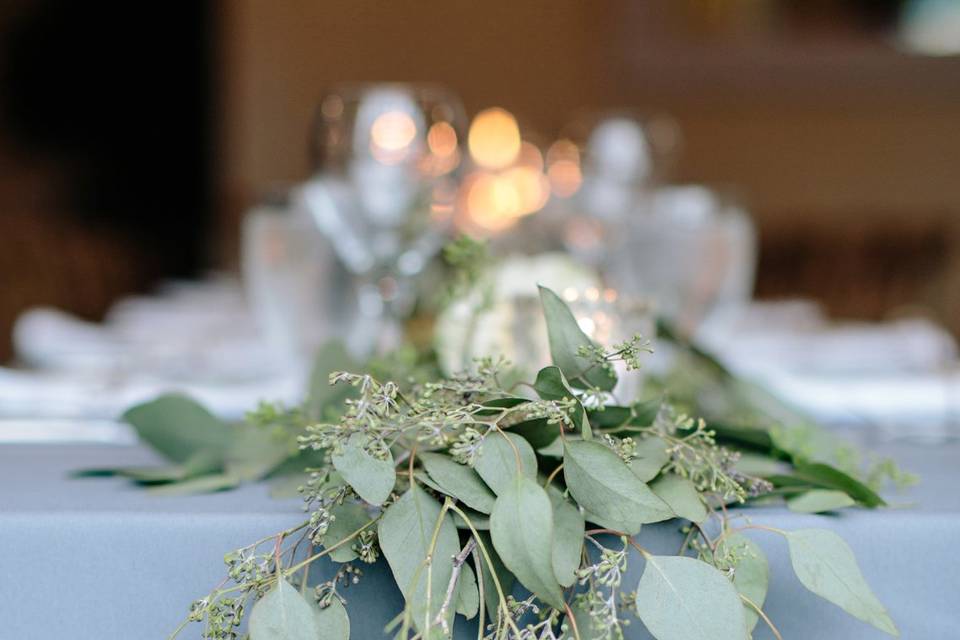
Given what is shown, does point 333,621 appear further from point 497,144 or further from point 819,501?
point 497,144

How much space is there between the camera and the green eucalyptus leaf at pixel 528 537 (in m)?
0.39

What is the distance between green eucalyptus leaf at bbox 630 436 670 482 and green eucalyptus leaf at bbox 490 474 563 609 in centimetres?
6

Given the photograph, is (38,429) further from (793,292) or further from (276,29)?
(276,29)

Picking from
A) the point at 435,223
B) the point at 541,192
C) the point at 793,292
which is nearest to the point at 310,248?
the point at 435,223

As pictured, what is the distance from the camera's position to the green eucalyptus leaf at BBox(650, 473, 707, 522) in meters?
0.45

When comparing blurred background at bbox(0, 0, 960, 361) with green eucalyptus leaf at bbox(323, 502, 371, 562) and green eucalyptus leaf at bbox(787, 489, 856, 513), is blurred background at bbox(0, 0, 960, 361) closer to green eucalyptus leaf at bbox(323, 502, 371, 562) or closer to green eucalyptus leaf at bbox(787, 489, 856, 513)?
green eucalyptus leaf at bbox(787, 489, 856, 513)

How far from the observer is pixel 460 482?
0.43 m

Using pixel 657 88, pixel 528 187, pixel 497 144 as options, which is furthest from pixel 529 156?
pixel 657 88

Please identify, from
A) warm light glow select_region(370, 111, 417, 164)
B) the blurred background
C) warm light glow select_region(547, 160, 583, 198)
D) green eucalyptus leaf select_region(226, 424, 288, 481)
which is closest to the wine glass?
warm light glow select_region(370, 111, 417, 164)

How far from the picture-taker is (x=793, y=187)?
474 centimetres

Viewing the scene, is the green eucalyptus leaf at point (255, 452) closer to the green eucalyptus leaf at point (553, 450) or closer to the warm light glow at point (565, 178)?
the green eucalyptus leaf at point (553, 450)

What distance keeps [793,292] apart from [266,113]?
2.28 m

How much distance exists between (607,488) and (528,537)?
0.04 metres

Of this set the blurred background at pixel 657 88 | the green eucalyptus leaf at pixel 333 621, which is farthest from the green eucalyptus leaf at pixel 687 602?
the blurred background at pixel 657 88
